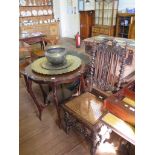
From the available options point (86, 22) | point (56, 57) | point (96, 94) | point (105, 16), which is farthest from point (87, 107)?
point (86, 22)

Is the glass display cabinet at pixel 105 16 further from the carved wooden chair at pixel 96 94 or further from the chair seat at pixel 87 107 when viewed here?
the chair seat at pixel 87 107

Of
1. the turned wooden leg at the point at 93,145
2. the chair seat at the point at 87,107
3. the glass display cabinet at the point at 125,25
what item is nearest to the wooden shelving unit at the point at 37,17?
the glass display cabinet at the point at 125,25

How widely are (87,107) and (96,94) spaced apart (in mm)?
257

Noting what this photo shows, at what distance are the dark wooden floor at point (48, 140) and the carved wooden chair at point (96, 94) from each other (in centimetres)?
10

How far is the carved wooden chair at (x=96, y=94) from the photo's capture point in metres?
1.52

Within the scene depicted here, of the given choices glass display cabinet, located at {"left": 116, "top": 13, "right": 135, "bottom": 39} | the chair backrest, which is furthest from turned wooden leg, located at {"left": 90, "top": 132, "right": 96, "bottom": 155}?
glass display cabinet, located at {"left": 116, "top": 13, "right": 135, "bottom": 39}

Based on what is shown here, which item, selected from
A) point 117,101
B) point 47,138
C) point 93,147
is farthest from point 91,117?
point 47,138

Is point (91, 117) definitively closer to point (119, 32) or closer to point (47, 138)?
point (47, 138)

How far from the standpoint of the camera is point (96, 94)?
1856 mm

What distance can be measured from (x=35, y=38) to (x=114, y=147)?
3.40 m
